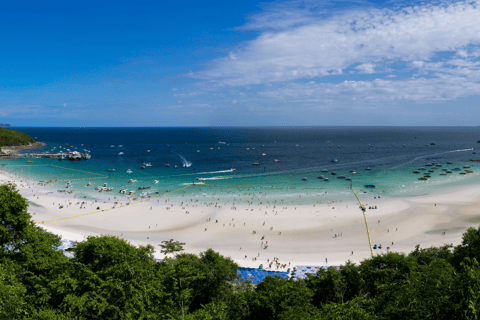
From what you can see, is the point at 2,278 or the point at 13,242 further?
the point at 13,242

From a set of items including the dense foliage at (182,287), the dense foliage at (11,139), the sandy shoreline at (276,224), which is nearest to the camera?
the dense foliage at (182,287)

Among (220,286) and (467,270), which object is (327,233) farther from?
(467,270)

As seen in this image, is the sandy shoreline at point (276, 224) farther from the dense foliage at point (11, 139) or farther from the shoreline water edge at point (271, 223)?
the dense foliage at point (11, 139)

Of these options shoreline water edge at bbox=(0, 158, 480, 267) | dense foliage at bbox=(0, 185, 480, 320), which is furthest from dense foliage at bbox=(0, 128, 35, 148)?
dense foliage at bbox=(0, 185, 480, 320)

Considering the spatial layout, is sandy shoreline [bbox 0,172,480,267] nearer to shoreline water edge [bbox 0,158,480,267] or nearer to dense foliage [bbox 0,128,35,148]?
shoreline water edge [bbox 0,158,480,267]

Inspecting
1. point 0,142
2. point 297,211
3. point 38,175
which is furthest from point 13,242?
point 0,142

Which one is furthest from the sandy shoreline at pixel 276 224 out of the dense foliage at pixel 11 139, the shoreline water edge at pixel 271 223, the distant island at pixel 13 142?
the dense foliage at pixel 11 139
